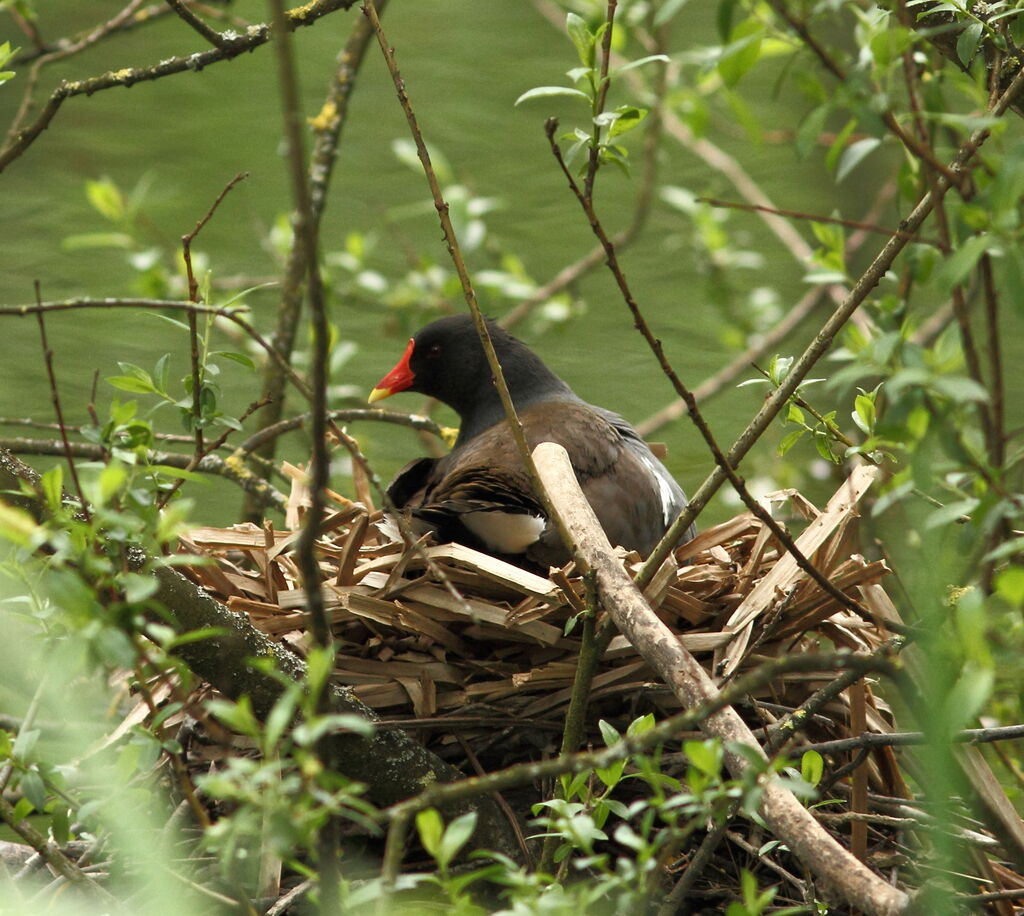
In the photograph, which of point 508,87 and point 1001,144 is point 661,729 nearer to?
point 1001,144

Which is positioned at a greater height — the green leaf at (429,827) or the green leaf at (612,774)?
the green leaf at (429,827)

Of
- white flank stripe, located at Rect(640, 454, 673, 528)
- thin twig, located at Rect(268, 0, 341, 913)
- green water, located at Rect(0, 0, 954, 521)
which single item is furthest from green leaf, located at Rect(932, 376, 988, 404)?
green water, located at Rect(0, 0, 954, 521)

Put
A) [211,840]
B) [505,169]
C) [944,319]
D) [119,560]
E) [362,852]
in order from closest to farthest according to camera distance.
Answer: [211,840]
[119,560]
[362,852]
[944,319]
[505,169]

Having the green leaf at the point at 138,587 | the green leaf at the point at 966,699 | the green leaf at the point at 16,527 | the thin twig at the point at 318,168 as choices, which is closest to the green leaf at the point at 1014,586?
the green leaf at the point at 966,699

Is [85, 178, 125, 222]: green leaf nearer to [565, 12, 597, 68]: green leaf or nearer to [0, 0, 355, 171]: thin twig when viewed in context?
[0, 0, 355, 171]: thin twig

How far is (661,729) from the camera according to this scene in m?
1.15

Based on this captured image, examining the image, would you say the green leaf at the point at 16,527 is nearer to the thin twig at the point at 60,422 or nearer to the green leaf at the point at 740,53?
the thin twig at the point at 60,422

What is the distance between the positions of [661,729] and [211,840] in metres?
0.37

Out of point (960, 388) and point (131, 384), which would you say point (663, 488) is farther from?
point (960, 388)

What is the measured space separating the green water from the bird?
65.4 inches

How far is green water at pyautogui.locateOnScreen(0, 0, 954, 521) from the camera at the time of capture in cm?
523

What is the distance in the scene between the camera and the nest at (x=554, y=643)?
208 cm

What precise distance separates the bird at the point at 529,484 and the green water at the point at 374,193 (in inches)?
65.4

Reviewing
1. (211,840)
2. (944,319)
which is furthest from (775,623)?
(944,319)
